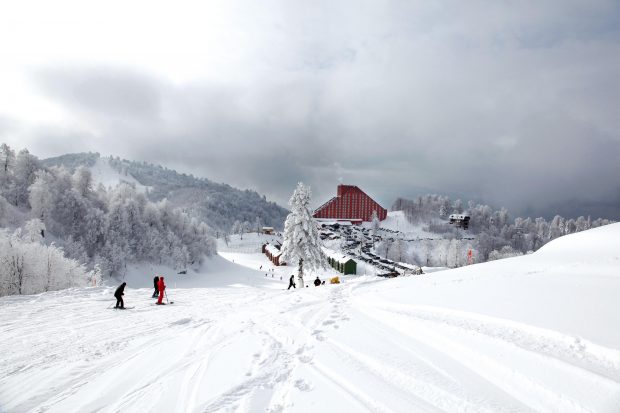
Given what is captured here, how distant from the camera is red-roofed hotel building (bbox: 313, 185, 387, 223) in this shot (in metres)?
151

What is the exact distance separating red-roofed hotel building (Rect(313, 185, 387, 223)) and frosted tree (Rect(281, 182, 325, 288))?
377 feet

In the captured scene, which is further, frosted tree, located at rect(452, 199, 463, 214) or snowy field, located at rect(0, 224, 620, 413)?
frosted tree, located at rect(452, 199, 463, 214)

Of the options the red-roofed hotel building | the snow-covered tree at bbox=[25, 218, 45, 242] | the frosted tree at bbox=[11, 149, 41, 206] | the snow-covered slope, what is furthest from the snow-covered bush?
the snow-covered slope

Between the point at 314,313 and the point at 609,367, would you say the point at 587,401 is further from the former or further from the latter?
the point at 314,313

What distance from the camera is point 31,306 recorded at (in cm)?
1495

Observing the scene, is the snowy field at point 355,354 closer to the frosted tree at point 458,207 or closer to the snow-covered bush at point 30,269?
the snow-covered bush at point 30,269

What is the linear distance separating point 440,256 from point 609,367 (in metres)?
107

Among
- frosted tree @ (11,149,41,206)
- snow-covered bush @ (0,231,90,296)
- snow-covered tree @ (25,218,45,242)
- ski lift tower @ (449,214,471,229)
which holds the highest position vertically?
frosted tree @ (11,149,41,206)

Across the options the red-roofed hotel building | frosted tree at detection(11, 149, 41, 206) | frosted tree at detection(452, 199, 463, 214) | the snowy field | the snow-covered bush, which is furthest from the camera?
frosted tree at detection(452, 199, 463, 214)

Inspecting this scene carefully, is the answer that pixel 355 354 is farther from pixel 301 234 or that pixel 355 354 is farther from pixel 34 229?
pixel 34 229

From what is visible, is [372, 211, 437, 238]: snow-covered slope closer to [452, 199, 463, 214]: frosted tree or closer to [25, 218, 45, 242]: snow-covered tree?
[452, 199, 463, 214]: frosted tree

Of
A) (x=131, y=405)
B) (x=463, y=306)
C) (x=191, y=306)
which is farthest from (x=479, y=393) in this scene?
(x=191, y=306)

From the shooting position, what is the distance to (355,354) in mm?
7250

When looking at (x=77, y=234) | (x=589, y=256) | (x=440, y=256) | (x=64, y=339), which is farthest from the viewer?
(x=440, y=256)
